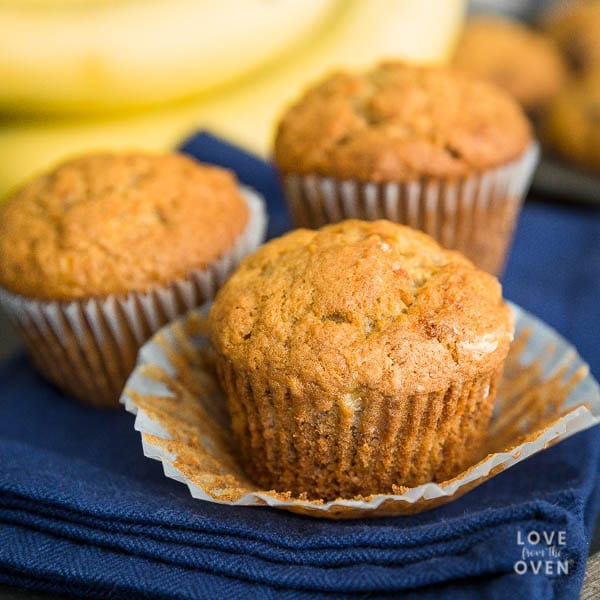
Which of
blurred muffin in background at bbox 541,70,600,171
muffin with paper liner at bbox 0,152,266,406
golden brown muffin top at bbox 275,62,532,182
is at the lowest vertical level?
blurred muffin in background at bbox 541,70,600,171

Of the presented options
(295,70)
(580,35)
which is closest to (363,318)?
(295,70)

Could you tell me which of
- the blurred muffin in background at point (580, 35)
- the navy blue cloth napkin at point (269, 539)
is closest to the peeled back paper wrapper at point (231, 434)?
the navy blue cloth napkin at point (269, 539)

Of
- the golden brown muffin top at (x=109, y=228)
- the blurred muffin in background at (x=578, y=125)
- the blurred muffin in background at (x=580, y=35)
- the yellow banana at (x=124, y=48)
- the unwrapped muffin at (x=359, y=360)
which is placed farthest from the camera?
the blurred muffin in background at (x=580, y=35)

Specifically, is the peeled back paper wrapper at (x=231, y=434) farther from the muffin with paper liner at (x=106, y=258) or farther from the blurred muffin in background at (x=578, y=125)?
the blurred muffin in background at (x=578, y=125)

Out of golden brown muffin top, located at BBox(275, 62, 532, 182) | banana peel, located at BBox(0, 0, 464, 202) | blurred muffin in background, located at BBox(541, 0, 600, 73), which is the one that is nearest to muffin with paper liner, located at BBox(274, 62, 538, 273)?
golden brown muffin top, located at BBox(275, 62, 532, 182)

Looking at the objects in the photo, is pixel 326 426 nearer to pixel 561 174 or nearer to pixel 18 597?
pixel 18 597

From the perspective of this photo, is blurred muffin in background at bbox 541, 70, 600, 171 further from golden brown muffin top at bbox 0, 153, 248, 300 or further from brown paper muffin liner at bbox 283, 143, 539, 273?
golden brown muffin top at bbox 0, 153, 248, 300

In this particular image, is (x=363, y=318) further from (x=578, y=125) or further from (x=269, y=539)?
(x=578, y=125)

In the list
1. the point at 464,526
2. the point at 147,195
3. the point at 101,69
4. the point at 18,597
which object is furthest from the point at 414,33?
the point at 18,597
